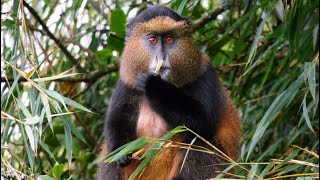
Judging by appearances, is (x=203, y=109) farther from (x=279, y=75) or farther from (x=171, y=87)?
(x=279, y=75)

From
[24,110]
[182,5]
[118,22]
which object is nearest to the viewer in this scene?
[24,110]

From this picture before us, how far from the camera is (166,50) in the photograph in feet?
13.2

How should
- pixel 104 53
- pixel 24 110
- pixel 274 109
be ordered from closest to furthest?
1. pixel 24 110
2. pixel 274 109
3. pixel 104 53

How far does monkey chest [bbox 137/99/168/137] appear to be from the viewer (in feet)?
13.5

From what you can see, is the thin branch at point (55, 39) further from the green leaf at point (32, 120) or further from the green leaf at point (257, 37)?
the green leaf at point (32, 120)

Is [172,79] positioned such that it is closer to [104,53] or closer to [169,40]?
[169,40]

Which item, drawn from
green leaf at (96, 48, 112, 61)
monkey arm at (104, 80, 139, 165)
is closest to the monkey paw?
monkey arm at (104, 80, 139, 165)

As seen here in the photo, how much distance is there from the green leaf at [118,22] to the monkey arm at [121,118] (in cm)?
73

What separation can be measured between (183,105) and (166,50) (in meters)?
A: 0.32

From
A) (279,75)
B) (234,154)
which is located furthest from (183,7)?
(279,75)

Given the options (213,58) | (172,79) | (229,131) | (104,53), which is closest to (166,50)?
(172,79)

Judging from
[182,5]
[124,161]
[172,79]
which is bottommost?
[124,161]

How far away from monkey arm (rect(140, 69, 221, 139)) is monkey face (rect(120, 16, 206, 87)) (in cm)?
9

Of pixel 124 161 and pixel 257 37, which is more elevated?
pixel 257 37
